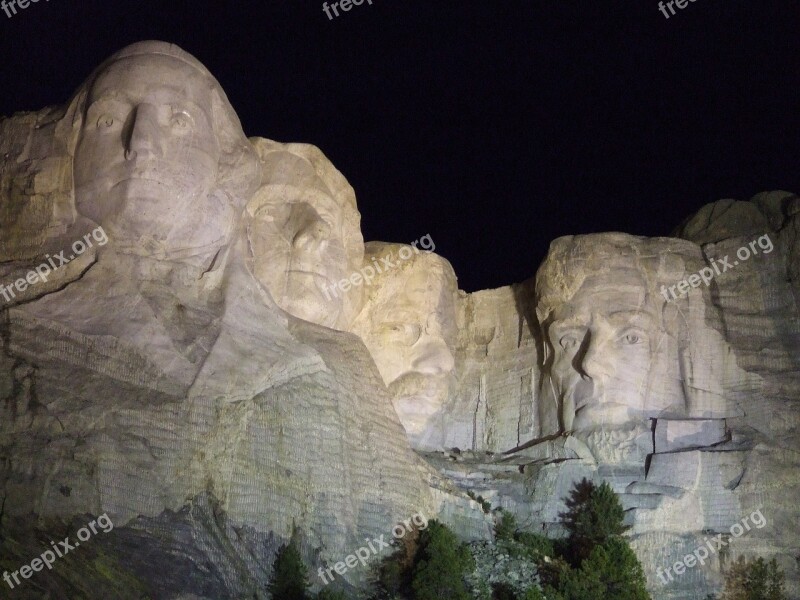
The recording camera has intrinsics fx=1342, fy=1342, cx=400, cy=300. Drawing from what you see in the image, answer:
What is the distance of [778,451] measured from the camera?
15609 millimetres

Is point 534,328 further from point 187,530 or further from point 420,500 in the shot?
point 187,530

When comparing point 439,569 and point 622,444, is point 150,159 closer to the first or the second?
point 439,569

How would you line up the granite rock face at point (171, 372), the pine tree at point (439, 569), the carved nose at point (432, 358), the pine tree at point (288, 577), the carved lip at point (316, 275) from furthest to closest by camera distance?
the carved nose at point (432, 358), the carved lip at point (316, 275), the pine tree at point (439, 569), the pine tree at point (288, 577), the granite rock face at point (171, 372)

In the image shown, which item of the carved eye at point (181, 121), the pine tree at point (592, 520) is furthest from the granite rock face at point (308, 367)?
the pine tree at point (592, 520)

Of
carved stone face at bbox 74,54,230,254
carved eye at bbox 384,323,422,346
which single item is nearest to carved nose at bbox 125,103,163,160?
carved stone face at bbox 74,54,230,254

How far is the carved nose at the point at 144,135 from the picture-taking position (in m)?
13.5

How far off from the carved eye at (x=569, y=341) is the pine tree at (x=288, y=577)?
563 centimetres

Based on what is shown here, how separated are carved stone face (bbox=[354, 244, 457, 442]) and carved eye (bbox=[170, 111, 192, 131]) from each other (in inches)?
175

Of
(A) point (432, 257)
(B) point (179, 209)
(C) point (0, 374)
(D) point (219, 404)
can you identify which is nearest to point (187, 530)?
(D) point (219, 404)

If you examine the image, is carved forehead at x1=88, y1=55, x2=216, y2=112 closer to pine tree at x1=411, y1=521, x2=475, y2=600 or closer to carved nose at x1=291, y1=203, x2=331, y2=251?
carved nose at x1=291, y1=203, x2=331, y2=251

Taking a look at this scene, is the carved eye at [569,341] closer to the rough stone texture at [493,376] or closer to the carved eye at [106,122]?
the rough stone texture at [493,376]

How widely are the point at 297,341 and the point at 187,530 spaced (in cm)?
248

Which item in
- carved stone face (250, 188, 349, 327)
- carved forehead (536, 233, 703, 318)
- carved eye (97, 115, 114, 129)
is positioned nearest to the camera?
carved eye (97, 115, 114, 129)

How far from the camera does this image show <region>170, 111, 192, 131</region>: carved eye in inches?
546
